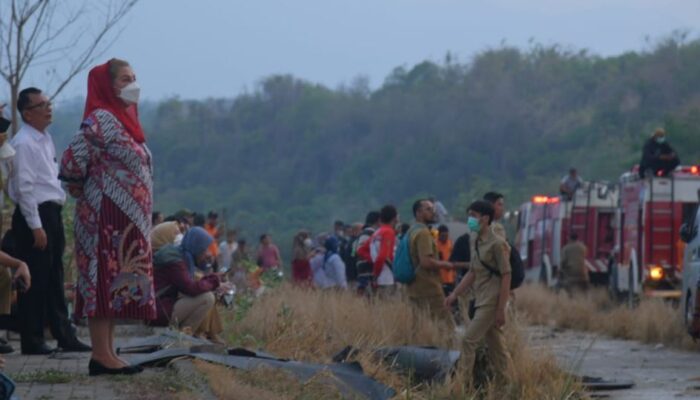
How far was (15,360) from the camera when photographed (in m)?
11.5

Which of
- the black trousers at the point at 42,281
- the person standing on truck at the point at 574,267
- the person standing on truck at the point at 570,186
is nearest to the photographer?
the black trousers at the point at 42,281

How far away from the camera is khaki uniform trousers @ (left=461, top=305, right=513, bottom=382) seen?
13234mm

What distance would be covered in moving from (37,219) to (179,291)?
2617mm

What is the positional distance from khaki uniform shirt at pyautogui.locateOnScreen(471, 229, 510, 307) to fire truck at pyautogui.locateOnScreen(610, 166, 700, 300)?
12.8 metres

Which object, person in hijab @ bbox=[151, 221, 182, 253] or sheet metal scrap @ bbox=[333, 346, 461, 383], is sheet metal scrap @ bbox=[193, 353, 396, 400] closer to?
sheet metal scrap @ bbox=[333, 346, 461, 383]

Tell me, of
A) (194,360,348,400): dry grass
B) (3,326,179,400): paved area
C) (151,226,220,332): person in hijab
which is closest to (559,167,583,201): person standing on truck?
(151,226,220,332): person in hijab

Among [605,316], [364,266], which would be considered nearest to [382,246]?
[364,266]

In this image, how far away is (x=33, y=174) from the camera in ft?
38.2

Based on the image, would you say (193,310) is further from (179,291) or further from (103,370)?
(103,370)

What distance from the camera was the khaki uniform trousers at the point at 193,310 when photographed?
45.3ft

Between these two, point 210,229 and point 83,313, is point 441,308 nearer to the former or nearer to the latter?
point 83,313

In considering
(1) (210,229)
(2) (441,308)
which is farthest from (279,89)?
(2) (441,308)

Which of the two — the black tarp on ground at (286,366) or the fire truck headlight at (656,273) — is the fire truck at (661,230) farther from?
the black tarp on ground at (286,366)

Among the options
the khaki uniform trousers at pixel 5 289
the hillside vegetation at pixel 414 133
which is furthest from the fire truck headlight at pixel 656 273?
the hillside vegetation at pixel 414 133
